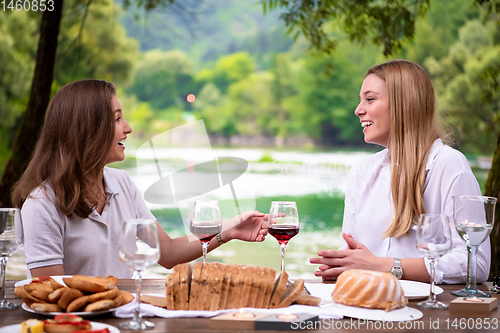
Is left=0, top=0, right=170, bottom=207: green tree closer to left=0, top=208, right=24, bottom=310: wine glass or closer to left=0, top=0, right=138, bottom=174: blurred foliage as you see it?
left=0, top=208, right=24, bottom=310: wine glass

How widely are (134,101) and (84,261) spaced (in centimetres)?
2395

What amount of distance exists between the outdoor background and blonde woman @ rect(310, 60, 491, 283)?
8.48 m

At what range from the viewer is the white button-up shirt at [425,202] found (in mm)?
2008

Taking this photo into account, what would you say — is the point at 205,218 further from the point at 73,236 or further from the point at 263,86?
the point at 263,86

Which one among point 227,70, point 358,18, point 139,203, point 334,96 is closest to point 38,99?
point 139,203

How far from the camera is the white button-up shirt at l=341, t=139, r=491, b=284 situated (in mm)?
2008

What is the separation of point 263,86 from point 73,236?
29.9 metres

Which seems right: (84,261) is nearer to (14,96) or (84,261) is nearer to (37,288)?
(37,288)

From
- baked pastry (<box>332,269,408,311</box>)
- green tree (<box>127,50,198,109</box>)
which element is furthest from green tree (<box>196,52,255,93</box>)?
baked pastry (<box>332,269,408,311</box>)

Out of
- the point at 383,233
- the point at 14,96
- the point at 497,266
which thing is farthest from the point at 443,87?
the point at 383,233

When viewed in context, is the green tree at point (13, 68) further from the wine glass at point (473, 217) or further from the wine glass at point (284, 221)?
the wine glass at point (473, 217)

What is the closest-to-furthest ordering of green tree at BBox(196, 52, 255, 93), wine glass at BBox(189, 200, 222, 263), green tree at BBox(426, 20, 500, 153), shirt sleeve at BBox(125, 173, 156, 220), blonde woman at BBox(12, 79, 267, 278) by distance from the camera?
wine glass at BBox(189, 200, 222, 263) → blonde woman at BBox(12, 79, 267, 278) → shirt sleeve at BBox(125, 173, 156, 220) → green tree at BBox(426, 20, 500, 153) → green tree at BBox(196, 52, 255, 93)

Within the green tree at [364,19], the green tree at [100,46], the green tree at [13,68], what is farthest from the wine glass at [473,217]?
the green tree at [100,46]

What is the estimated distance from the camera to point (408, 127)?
242cm
